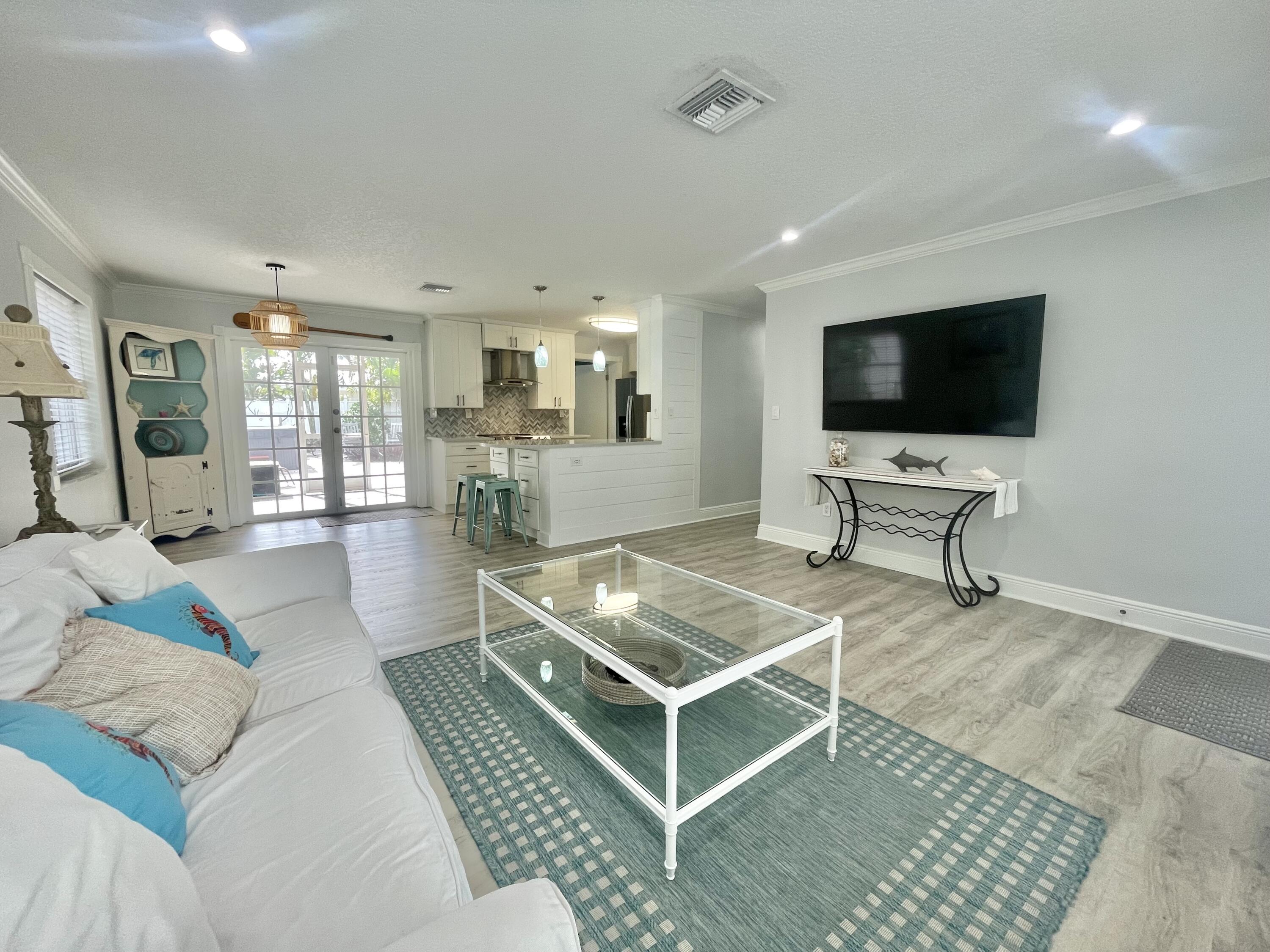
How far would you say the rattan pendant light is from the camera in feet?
13.3

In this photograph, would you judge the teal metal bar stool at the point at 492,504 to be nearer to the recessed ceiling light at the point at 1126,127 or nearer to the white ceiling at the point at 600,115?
the white ceiling at the point at 600,115

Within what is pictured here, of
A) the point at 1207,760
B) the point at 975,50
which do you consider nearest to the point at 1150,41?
the point at 975,50

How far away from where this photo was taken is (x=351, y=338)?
238 inches

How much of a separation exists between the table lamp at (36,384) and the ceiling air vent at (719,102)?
2.49 m

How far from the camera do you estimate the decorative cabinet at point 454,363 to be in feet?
20.8

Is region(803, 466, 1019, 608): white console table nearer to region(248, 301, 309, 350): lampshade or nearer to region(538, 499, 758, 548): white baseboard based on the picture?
region(538, 499, 758, 548): white baseboard

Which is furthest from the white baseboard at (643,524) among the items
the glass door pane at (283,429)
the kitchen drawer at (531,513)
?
the glass door pane at (283,429)

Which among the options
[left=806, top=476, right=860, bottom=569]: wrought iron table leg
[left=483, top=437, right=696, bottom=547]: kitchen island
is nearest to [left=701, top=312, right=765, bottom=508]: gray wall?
[left=483, top=437, right=696, bottom=547]: kitchen island

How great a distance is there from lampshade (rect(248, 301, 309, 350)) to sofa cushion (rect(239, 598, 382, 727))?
9.31 feet

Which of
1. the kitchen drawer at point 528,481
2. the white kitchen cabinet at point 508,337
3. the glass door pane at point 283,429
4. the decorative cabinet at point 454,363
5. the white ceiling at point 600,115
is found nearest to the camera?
the white ceiling at point 600,115

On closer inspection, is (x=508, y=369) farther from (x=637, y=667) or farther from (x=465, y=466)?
(x=637, y=667)

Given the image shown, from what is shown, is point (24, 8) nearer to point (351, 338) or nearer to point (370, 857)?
point (370, 857)

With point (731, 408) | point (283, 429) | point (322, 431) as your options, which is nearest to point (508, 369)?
point (322, 431)

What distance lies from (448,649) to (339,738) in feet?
4.74
